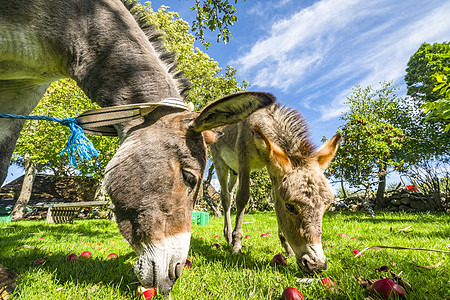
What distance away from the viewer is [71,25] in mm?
2047

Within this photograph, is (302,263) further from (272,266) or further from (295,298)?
(295,298)

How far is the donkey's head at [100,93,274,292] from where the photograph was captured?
171 cm

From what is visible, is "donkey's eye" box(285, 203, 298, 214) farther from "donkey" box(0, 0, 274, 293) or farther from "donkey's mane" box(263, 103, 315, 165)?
"donkey" box(0, 0, 274, 293)

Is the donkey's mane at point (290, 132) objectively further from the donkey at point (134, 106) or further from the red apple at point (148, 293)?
the red apple at point (148, 293)

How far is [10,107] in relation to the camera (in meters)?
2.43

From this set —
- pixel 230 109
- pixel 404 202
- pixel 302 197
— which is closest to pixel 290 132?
pixel 302 197

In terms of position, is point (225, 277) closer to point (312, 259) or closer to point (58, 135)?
point (312, 259)

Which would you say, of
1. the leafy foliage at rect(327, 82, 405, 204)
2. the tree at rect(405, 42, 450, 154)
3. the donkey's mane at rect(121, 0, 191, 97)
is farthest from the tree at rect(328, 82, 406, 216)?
the donkey's mane at rect(121, 0, 191, 97)

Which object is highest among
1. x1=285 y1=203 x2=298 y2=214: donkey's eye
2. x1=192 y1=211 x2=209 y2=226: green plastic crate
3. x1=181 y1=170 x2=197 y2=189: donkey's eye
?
x1=181 y1=170 x2=197 y2=189: donkey's eye

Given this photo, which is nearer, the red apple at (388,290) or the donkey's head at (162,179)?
the red apple at (388,290)

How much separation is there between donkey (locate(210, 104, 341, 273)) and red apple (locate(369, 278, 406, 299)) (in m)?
0.72

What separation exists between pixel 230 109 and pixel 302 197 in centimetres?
143

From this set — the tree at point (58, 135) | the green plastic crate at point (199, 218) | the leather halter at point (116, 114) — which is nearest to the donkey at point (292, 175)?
the leather halter at point (116, 114)

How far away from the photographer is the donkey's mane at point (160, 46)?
8.23ft
